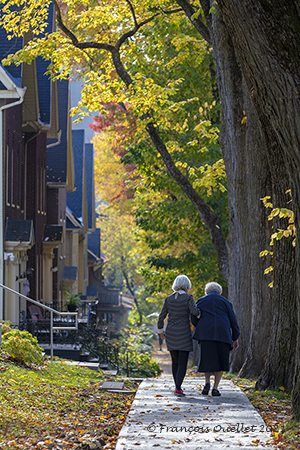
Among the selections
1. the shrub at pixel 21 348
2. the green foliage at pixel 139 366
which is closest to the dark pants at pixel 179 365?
the shrub at pixel 21 348

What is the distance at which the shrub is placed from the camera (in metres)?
10.9

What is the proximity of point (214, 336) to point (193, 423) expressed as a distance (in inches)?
88.5

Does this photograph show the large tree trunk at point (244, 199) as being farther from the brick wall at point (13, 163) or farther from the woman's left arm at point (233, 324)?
the brick wall at point (13, 163)

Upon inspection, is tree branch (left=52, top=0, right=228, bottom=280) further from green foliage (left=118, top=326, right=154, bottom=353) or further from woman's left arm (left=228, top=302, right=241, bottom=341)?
green foliage (left=118, top=326, right=154, bottom=353)

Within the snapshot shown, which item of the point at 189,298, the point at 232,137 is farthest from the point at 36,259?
the point at 189,298

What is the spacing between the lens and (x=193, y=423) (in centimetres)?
650

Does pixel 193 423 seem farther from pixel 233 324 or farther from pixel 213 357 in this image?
pixel 233 324

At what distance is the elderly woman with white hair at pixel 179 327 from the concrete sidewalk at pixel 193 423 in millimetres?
494

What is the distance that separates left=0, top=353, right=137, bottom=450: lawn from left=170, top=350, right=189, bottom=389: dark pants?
75 centimetres

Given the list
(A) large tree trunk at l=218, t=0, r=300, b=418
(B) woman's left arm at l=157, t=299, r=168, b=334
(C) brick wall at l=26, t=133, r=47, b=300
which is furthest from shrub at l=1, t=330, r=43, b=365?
(C) brick wall at l=26, t=133, r=47, b=300

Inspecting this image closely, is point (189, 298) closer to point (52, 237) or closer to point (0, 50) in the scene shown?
point (0, 50)

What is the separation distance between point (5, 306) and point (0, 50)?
A: 7.64m

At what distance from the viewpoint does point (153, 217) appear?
21578 mm

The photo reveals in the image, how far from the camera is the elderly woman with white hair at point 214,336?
8.58 m
